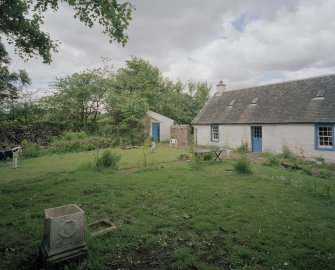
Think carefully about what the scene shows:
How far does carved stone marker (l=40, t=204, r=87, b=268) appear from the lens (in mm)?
3674

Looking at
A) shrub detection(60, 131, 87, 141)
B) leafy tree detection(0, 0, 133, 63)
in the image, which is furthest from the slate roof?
leafy tree detection(0, 0, 133, 63)

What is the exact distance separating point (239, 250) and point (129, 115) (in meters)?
21.2

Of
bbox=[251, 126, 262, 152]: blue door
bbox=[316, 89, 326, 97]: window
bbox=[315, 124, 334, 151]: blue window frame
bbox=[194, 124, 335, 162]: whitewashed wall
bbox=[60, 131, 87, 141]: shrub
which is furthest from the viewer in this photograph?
bbox=[60, 131, 87, 141]: shrub

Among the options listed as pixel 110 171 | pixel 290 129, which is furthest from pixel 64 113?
pixel 290 129

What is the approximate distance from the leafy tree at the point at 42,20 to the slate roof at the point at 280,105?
43.5 feet

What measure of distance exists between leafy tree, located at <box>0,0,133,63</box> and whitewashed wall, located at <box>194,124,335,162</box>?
1332cm

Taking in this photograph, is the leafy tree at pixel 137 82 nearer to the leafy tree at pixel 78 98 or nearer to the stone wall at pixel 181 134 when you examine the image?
the leafy tree at pixel 78 98

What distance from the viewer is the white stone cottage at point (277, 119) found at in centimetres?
1569

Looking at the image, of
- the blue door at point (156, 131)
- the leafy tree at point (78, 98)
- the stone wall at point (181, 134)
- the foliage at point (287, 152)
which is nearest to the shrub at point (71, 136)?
the leafy tree at point (78, 98)

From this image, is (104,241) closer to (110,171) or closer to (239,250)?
(239,250)

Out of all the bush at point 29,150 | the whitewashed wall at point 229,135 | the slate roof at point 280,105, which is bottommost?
the bush at point 29,150

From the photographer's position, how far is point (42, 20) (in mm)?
7992

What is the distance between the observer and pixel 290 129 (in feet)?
55.8

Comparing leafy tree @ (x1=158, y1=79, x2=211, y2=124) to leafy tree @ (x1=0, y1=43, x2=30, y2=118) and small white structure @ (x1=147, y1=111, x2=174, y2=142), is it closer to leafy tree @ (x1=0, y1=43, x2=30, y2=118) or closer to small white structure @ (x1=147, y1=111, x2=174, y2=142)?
small white structure @ (x1=147, y1=111, x2=174, y2=142)
